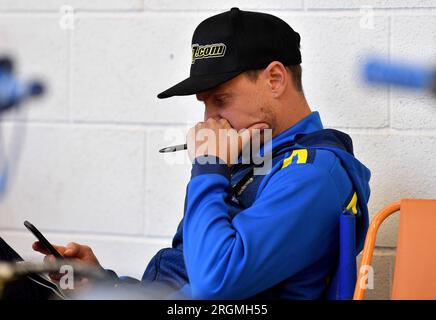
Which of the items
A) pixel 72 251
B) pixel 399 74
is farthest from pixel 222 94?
pixel 399 74

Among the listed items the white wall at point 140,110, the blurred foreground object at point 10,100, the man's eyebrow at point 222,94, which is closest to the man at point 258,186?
the man's eyebrow at point 222,94

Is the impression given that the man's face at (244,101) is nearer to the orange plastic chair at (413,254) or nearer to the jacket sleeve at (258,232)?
the jacket sleeve at (258,232)

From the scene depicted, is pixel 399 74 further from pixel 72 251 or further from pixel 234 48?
pixel 72 251

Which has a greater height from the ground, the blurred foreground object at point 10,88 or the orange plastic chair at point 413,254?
the blurred foreground object at point 10,88

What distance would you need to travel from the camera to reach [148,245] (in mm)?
2098

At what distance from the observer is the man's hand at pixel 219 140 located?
1.44m

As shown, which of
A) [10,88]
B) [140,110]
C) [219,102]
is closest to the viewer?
[219,102]

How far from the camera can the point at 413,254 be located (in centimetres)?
141

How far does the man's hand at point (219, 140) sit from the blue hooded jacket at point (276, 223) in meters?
0.04

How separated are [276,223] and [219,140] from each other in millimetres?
226

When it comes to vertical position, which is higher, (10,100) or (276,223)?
(10,100)

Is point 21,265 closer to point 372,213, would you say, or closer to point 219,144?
point 219,144

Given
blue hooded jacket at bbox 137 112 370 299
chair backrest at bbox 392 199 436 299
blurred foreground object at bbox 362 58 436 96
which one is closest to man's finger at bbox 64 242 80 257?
blue hooded jacket at bbox 137 112 370 299
